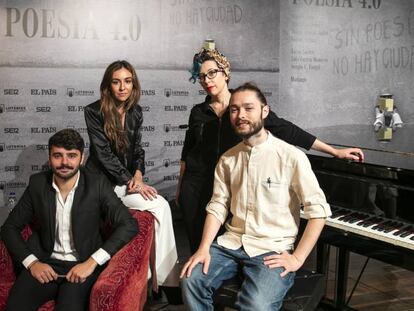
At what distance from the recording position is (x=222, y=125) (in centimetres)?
300

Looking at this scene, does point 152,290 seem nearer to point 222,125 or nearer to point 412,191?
point 222,125

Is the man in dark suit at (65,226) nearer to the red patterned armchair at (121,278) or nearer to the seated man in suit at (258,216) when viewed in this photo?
the red patterned armchair at (121,278)

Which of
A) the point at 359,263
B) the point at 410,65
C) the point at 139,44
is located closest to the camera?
the point at 359,263

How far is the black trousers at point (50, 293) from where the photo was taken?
8.29ft

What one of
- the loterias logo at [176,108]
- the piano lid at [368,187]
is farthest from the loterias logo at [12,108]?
the piano lid at [368,187]

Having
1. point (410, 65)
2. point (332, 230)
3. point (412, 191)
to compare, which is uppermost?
point (410, 65)

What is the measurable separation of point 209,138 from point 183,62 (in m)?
2.35

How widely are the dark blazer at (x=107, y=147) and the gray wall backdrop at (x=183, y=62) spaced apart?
160cm

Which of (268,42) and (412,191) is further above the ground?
(268,42)

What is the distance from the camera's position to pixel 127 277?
8.51 ft

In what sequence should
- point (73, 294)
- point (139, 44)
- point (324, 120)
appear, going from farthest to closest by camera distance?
point (324, 120)
point (139, 44)
point (73, 294)

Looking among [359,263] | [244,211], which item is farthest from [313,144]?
[359,263]

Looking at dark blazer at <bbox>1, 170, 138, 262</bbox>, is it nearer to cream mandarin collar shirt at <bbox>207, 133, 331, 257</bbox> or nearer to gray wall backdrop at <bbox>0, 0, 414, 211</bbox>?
cream mandarin collar shirt at <bbox>207, 133, 331, 257</bbox>

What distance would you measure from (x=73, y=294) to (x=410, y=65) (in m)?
5.06
